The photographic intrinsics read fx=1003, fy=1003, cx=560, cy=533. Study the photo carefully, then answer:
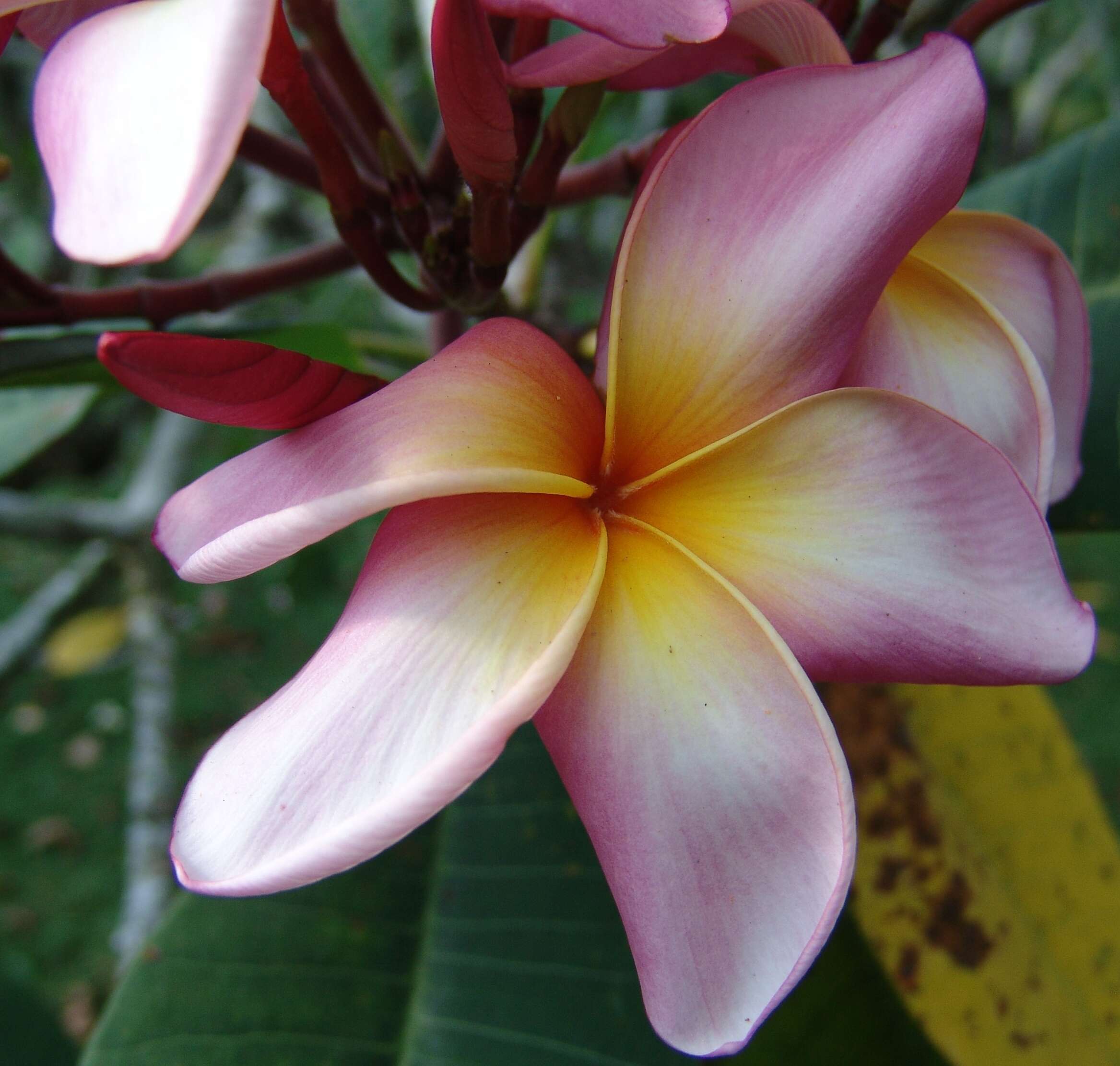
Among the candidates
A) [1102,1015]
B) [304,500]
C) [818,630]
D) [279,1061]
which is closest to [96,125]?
[304,500]

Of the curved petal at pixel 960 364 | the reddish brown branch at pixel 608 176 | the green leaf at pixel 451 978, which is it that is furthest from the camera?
the green leaf at pixel 451 978

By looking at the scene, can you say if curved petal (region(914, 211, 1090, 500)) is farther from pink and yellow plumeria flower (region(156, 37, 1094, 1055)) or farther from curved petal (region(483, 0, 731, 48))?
curved petal (region(483, 0, 731, 48))

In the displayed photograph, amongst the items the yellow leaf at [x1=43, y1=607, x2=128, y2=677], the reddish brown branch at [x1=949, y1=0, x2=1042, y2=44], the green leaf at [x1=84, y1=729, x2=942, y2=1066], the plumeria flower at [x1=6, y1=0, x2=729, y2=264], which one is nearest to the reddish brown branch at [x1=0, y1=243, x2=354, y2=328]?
the plumeria flower at [x1=6, y1=0, x2=729, y2=264]

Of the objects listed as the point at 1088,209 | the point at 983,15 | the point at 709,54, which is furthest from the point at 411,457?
the point at 1088,209

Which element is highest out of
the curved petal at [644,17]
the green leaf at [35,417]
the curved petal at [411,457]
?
the curved petal at [644,17]

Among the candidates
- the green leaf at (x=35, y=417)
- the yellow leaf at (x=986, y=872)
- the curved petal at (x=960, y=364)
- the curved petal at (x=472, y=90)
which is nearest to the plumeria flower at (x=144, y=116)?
the curved petal at (x=472, y=90)

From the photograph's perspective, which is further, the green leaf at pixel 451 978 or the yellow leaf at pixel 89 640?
the yellow leaf at pixel 89 640

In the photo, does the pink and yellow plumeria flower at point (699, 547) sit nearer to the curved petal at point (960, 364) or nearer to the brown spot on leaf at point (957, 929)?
the curved petal at point (960, 364)
